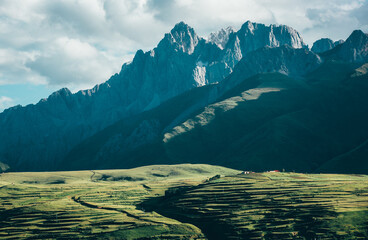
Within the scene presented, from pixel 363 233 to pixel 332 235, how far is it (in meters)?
12.3

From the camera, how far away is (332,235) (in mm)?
198250

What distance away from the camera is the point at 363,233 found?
195250 mm
